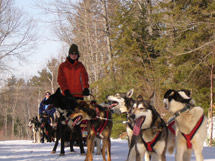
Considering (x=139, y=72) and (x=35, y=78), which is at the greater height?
(x=35, y=78)

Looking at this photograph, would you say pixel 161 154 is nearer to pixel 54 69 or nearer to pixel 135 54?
pixel 135 54

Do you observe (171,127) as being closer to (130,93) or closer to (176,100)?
(176,100)

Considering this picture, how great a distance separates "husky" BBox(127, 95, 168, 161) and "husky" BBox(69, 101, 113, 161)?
61.4 inches

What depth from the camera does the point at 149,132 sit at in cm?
508

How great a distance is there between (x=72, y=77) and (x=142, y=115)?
3132 millimetres

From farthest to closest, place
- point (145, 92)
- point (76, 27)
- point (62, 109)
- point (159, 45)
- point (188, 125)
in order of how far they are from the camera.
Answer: point (76, 27), point (159, 45), point (145, 92), point (62, 109), point (188, 125)

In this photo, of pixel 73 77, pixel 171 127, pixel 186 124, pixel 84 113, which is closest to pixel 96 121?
pixel 84 113

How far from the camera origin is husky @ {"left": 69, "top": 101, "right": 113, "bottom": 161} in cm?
666

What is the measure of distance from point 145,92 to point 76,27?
18868mm

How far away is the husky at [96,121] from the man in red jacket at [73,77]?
2.74 feet

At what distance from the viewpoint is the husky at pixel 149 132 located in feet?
16.5

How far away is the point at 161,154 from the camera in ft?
16.7

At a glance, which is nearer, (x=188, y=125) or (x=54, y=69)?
(x=188, y=125)

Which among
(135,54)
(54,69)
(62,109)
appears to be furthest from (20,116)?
(62,109)
